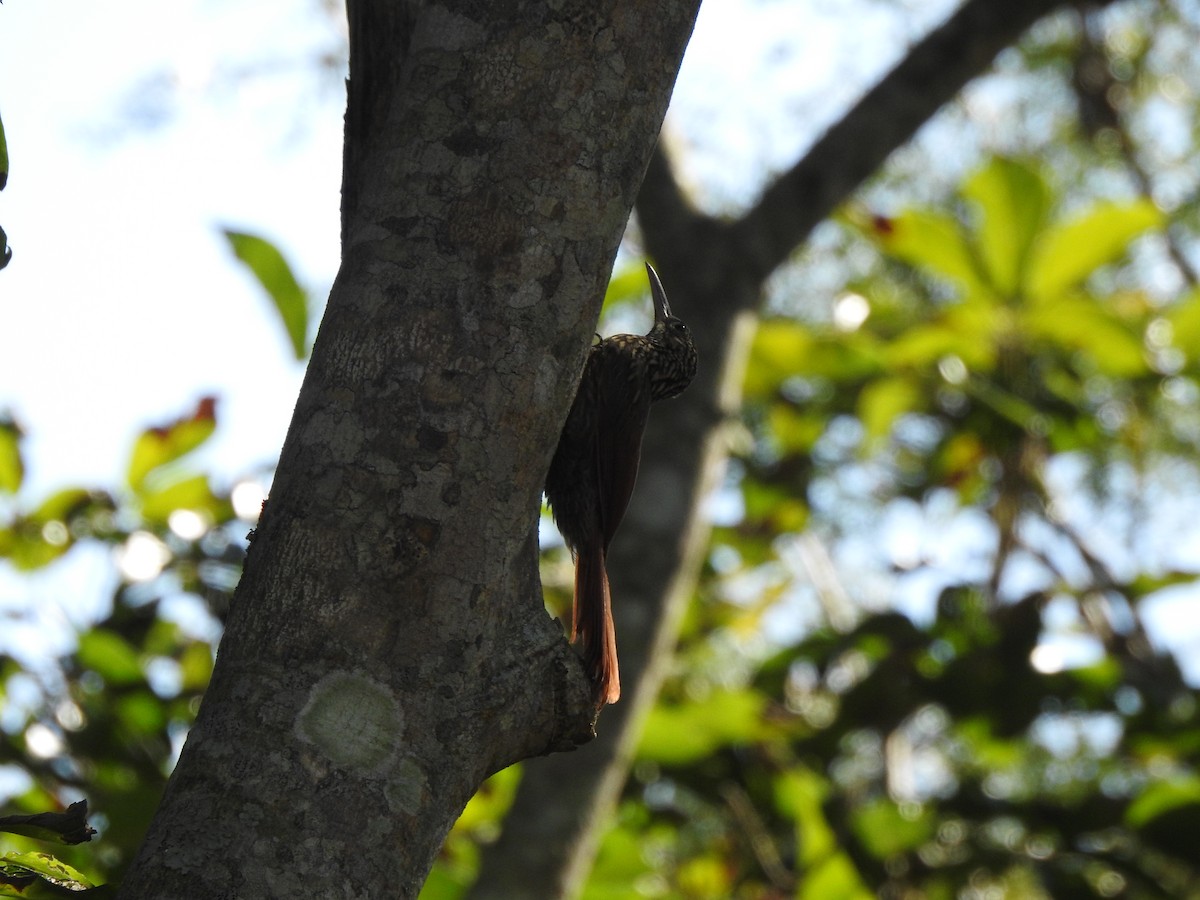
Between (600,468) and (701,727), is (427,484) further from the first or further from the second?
(701,727)

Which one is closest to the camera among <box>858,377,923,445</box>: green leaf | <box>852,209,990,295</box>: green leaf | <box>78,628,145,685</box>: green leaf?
<box>78,628,145,685</box>: green leaf

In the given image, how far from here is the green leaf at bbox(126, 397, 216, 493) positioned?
2.96 m

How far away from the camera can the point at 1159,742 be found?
3.29 m

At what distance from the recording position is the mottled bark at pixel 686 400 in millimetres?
2566

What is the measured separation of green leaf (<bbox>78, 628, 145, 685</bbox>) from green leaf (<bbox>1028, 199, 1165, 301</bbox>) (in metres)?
2.34

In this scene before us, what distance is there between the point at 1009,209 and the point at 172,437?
210cm

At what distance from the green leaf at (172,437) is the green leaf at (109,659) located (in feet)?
1.45

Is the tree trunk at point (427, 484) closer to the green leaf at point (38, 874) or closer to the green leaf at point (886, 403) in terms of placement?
the green leaf at point (38, 874)

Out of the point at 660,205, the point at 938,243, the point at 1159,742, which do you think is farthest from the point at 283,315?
the point at 1159,742

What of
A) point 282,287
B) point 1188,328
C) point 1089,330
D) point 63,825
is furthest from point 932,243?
point 63,825

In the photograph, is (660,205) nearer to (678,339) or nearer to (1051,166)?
(678,339)

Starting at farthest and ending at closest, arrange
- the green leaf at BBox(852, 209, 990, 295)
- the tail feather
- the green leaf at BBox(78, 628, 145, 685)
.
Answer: the green leaf at BBox(852, 209, 990, 295) → the green leaf at BBox(78, 628, 145, 685) → the tail feather

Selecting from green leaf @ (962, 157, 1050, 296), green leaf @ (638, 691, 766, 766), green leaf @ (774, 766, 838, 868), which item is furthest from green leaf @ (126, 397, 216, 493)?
green leaf @ (962, 157, 1050, 296)

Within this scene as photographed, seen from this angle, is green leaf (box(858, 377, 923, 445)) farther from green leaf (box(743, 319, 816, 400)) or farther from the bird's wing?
the bird's wing
